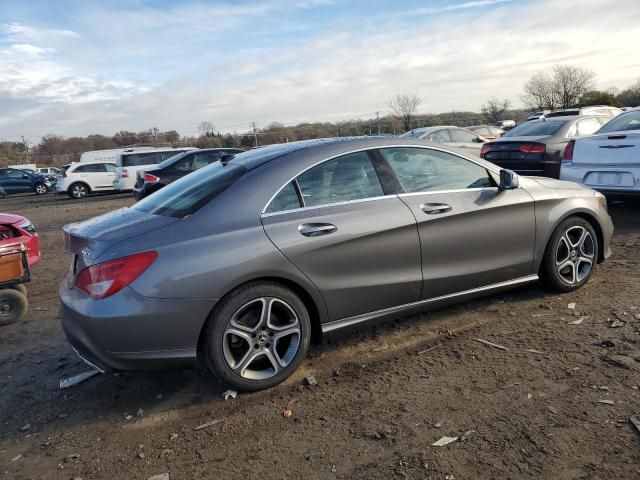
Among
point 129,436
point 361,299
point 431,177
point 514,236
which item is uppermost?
point 431,177

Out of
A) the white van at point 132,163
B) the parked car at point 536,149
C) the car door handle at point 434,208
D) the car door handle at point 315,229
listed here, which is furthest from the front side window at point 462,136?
the car door handle at point 315,229

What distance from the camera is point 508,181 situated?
4.10 metres

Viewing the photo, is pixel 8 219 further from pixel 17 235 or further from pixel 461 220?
pixel 461 220

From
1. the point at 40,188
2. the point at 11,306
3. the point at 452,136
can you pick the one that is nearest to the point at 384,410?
the point at 11,306

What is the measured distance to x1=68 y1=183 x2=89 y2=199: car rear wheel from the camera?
71.8 ft

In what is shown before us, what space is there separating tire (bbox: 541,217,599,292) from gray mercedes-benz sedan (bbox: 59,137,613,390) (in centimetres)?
3

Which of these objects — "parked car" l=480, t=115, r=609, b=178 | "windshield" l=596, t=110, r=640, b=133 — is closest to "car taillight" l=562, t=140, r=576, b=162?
"windshield" l=596, t=110, r=640, b=133

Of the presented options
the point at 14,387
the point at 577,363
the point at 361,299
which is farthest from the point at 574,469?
the point at 14,387

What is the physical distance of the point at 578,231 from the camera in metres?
4.60

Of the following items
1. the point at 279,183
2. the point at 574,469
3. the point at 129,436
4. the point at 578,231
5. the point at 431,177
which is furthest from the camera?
the point at 578,231

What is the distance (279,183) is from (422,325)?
5.56 feet

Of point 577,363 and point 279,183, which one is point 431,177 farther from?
point 577,363

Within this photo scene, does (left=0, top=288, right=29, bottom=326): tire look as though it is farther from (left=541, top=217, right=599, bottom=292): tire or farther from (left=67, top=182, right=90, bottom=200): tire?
(left=67, top=182, right=90, bottom=200): tire

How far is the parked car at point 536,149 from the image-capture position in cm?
873
